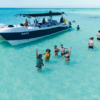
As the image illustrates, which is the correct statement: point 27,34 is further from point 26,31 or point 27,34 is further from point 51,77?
point 51,77

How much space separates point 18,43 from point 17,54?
233 centimetres

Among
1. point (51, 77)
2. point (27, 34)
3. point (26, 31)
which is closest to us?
point (51, 77)

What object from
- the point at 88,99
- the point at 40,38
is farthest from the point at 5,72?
the point at 40,38

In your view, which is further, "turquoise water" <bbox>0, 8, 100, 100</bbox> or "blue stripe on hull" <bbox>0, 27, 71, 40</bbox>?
"blue stripe on hull" <bbox>0, 27, 71, 40</bbox>

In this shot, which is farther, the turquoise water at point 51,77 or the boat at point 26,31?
the boat at point 26,31

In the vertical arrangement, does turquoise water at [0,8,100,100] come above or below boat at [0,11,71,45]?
below

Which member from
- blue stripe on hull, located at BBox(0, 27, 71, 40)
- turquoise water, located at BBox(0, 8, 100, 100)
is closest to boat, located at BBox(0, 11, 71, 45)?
blue stripe on hull, located at BBox(0, 27, 71, 40)

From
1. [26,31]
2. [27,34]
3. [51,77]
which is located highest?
[26,31]

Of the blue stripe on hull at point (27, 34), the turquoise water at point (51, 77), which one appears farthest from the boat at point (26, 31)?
the turquoise water at point (51, 77)

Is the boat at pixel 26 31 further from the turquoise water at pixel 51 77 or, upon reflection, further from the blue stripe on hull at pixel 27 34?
the turquoise water at pixel 51 77

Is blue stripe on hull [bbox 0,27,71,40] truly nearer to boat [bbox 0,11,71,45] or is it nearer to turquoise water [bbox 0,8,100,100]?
boat [bbox 0,11,71,45]

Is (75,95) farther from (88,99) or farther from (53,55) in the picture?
(53,55)

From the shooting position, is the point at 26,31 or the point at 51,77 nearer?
the point at 51,77

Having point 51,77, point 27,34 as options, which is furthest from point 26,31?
point 51,77
